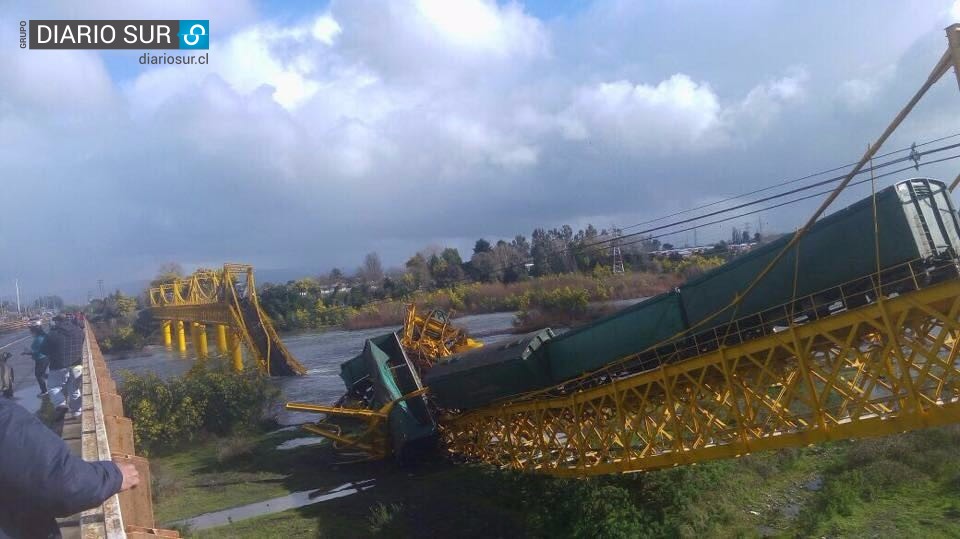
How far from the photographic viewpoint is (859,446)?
580 inches

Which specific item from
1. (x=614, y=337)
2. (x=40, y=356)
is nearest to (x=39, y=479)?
(x=614, y=337)

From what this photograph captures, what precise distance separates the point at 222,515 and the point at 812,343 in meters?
10.7

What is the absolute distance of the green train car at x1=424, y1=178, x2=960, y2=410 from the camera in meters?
8.21

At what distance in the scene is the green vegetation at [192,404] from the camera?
60.9 ft

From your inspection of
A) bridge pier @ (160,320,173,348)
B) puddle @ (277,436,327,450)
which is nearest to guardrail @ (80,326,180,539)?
puddle @ (277,436,327,450)

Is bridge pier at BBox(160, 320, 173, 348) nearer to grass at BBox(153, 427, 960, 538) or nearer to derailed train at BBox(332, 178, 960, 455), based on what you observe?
grass at BBox(153, 427, 960, 538)

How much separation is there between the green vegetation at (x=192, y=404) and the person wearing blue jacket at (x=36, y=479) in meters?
16.3

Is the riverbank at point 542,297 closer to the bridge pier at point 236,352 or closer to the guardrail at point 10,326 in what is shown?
the bridge pier at point 236,352

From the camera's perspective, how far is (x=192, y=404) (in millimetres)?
19484

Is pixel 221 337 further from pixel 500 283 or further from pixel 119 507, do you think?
pixel 119 507

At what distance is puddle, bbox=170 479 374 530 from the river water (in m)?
7.09

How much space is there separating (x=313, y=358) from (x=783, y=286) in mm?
24445

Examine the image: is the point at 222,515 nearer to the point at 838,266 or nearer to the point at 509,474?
the point at 509,474

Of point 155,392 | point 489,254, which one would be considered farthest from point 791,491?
point 489,254
